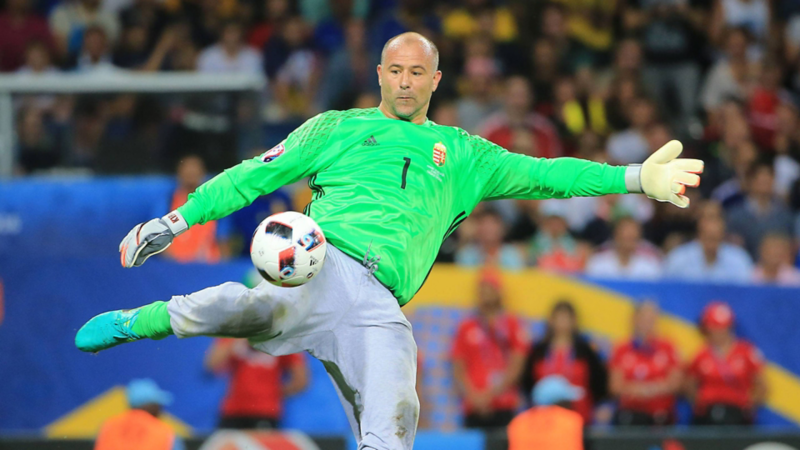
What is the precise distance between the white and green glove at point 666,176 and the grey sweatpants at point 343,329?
153 cm

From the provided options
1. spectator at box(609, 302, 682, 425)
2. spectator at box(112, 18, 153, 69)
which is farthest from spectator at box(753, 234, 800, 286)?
spectator at box(112, 18, 153, 69)

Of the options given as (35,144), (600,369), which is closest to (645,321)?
(600,369)

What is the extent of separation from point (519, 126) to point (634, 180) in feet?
22.8

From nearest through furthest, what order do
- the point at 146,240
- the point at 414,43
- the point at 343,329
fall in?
the point at 343,329 < the point at 146,240 < the point at 414,43

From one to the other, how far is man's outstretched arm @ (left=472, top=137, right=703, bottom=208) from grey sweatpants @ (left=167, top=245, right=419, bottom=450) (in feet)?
3.56

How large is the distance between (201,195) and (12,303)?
20.3 ft

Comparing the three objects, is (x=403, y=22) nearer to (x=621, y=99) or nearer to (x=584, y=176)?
(x=621, y=99)

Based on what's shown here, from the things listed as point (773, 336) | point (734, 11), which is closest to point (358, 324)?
point (773, 336)

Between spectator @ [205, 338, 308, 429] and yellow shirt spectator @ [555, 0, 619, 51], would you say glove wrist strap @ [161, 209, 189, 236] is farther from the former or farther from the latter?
yellow shirt spectator @ [555, 0, 619, 51]

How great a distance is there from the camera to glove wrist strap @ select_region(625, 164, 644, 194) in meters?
6.68

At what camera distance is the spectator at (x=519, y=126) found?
44.3 ft

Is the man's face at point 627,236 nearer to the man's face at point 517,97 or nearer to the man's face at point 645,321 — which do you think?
the man's face at point 645,321

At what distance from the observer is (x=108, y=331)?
6.79 m

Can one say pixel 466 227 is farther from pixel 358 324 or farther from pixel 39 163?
pixel 358 324
